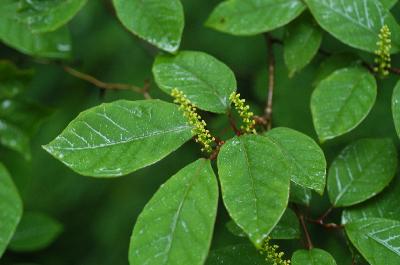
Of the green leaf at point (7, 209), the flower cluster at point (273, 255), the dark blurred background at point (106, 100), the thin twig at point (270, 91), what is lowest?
the dark blurred background at point (106, 100)

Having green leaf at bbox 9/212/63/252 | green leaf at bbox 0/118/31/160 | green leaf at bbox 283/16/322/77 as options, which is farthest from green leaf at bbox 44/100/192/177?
green leaf at bbox 9/212/63/252

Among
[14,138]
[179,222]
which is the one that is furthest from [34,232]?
[179,222]

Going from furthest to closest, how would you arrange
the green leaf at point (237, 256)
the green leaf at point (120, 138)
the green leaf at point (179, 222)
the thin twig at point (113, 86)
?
the thin twig at point (113, 86)
the green leaf at point (237, 256)
the green leaf at point (120, 138)
the green leaf at point (179, 222)

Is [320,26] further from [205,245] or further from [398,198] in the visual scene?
[205,245]

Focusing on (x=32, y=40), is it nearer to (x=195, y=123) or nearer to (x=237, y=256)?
(x=195, y=123)

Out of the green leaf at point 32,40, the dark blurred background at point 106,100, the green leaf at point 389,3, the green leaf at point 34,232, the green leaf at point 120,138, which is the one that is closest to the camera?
the green leaf at point 120,138

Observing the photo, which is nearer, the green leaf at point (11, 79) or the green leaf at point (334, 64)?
the green leaf at point (334, 64)

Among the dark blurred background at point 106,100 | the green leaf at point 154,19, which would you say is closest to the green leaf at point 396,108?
the green leaf at point 154,19

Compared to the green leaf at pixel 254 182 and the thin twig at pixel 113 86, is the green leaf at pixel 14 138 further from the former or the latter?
the green leaf at pixel 254 182
